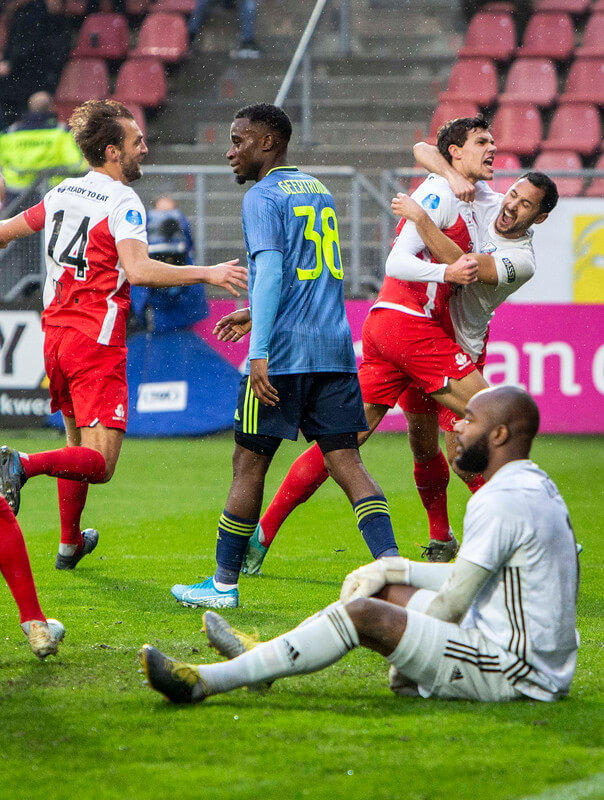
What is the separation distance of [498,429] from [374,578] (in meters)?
0.58

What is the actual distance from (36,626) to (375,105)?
13886 millimetres

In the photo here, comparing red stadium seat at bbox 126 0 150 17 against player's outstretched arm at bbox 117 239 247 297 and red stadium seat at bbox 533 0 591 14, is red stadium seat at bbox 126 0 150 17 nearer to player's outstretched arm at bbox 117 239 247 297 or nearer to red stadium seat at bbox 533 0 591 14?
red stadium seat at bbox 533 0 591 14

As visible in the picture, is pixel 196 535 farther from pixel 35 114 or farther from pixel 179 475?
pixel 35 114

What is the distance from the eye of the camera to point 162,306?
39.0 feet

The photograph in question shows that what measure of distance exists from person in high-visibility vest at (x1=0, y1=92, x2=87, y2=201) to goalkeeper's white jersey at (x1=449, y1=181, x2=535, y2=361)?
27.8ft

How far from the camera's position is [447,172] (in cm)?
557

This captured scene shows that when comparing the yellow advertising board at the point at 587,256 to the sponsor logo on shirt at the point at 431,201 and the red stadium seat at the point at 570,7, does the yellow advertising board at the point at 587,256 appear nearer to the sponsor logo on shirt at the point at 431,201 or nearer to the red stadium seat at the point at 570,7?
the red stadium seat at the point at 570,7

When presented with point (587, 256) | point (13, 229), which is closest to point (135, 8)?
point (587, 256)

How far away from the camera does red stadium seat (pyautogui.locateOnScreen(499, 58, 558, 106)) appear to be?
16.4 m

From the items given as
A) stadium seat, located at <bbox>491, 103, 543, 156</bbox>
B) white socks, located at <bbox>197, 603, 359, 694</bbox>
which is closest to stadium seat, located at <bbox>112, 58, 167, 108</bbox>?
stadium seat, located at <bbox>491, 103, 543, 156</bbox>

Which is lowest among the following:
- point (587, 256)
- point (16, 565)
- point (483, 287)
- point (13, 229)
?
point (16, 565)

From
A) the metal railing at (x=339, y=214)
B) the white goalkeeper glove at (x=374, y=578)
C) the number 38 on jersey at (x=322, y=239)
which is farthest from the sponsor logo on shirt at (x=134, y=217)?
the metal railing at (x=339, y=214)

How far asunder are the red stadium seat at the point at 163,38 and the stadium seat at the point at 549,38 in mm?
5060

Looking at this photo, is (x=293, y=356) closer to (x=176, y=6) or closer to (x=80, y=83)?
(x=80, y=83)
